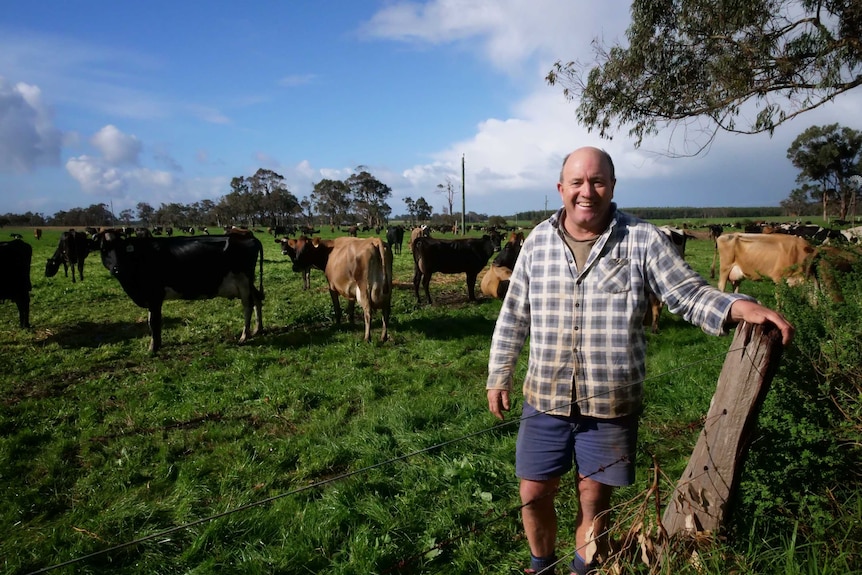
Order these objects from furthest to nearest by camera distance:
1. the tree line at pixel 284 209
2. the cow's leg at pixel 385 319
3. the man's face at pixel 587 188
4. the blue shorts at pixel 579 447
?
the tree line at pixel 284 209 < the cow's leg at pixel 385 319 < the blue shorts at pixel 579 447 < the man's face at pixel 587 188

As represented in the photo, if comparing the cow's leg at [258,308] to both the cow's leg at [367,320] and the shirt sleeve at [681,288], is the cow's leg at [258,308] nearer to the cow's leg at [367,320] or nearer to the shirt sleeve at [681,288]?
the cow's leg at [367,320]

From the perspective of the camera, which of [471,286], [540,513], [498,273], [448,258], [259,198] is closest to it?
[540,513]

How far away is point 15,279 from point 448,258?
29.0 feet

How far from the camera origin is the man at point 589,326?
2.02 meters

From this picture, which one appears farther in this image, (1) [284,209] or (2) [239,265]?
(1) [284,209]

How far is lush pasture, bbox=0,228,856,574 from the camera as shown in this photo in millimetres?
2887

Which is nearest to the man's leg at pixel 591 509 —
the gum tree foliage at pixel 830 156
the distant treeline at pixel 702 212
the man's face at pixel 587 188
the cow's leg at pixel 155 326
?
the man's face at pixel 587 188

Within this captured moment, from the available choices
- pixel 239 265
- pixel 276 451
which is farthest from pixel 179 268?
pixel 276 451

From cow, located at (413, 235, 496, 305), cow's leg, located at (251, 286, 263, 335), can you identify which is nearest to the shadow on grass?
cow's leg, located at (251, 286, 263, 335)

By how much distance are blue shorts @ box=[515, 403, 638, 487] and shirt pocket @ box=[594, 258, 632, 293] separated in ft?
1.92

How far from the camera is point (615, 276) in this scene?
6.65ft

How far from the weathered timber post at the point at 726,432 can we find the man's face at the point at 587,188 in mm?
698

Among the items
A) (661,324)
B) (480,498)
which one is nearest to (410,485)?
(480,498)

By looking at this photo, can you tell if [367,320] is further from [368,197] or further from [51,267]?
[368,197]
